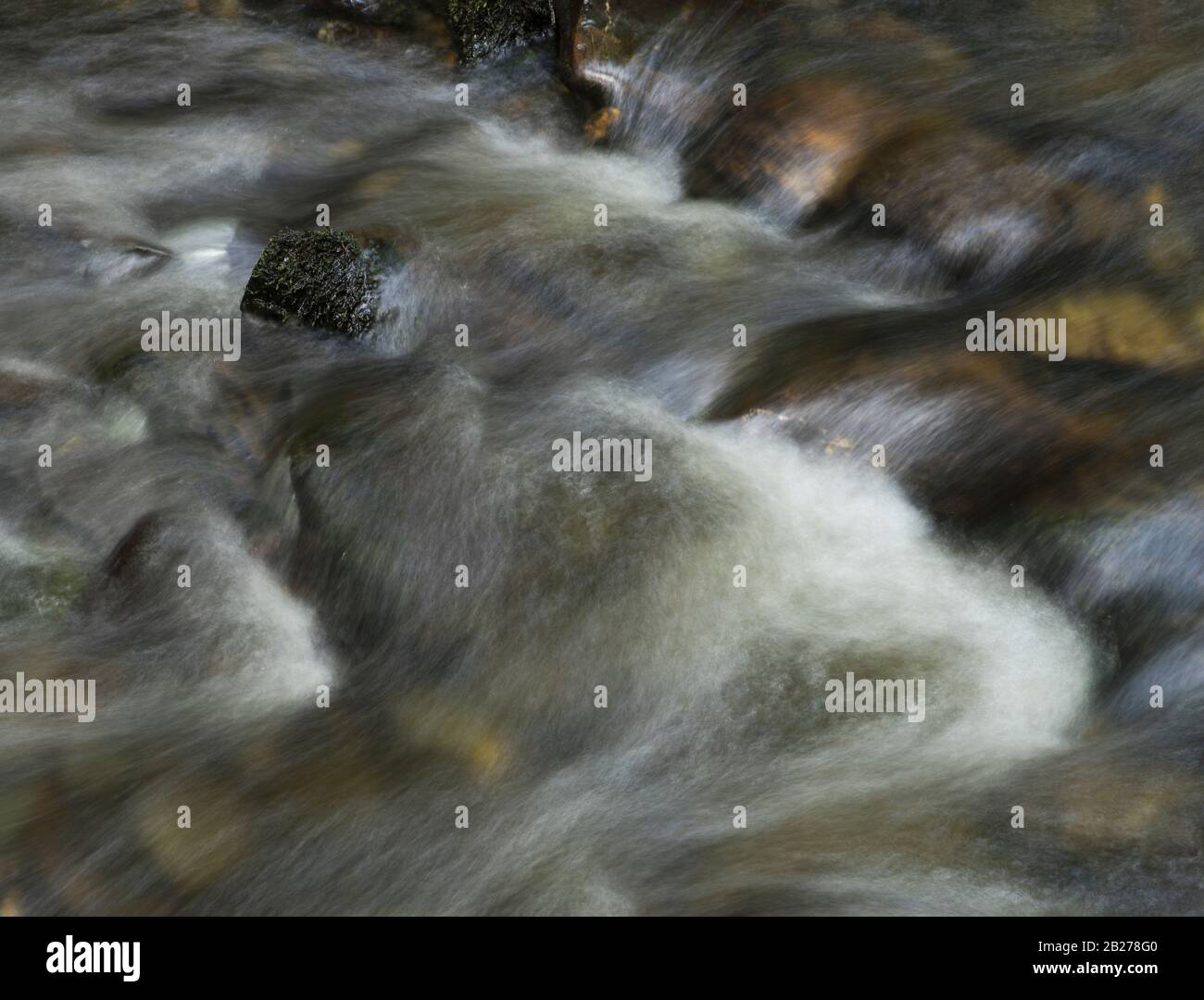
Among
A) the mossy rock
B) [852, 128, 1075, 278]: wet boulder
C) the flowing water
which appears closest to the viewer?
the flowing water

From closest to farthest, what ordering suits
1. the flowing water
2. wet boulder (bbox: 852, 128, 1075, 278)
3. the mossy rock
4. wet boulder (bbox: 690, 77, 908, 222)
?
the flowing water, wet boulder (bbox: 852, 128, 1075, 278), the mossy rock, wet boulder (bbox: 690, 77, 908, 222)

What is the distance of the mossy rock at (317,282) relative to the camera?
8.09 metres

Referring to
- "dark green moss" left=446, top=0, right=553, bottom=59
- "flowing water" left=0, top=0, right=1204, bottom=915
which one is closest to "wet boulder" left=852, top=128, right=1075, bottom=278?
"flowing water" left=0, top=0, right=1204, bottom=915

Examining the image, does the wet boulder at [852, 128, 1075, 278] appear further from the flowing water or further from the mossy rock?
the mossy rock

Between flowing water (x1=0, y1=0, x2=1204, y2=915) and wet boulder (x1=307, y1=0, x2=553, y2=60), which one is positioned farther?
wet boulder (x1=307, y1=0, x2=553, y2=60)

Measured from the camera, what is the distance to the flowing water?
16.9 feet

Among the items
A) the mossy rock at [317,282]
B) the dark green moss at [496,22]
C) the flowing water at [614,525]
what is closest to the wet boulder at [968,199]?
the flowing water at [614,525]

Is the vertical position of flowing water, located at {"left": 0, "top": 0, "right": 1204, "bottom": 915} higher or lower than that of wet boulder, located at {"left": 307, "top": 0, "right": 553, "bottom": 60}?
lower

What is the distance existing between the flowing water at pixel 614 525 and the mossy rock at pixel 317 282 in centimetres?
15

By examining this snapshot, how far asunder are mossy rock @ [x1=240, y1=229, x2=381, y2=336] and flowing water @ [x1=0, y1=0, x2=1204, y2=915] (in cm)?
15

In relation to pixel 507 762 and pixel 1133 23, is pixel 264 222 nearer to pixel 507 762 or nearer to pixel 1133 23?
pixel 507 762

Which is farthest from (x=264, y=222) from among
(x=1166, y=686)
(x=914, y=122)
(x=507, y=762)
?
(x=1166, y=686)

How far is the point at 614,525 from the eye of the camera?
6410mm

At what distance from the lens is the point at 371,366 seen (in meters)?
7.86
